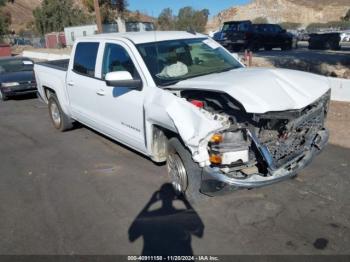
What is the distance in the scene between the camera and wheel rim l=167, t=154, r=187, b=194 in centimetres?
443

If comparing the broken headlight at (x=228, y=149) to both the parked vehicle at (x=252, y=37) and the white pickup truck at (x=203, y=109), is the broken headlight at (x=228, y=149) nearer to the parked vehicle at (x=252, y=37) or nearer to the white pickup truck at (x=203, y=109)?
the white pickup truck at (x=203, y=109)

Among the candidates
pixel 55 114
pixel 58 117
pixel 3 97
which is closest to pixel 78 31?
pixel 3 97

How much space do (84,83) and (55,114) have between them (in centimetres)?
220

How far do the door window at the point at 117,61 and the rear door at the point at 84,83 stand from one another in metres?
0.29

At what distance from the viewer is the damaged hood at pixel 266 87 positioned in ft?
12.7

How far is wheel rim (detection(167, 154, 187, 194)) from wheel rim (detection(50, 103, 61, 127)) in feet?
13.0

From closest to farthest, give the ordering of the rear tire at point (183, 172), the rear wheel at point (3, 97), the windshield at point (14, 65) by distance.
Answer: the rear tire at point (183, 172)
the rear wheel at point (3, 97)
the windshield at point (14, 65)

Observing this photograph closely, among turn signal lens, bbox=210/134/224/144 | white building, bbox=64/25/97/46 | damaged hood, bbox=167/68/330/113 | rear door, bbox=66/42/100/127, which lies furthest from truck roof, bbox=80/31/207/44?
white building, bbox=64/25/97/46

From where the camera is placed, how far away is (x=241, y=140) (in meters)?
3.94

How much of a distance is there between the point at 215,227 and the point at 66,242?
1.54 meters

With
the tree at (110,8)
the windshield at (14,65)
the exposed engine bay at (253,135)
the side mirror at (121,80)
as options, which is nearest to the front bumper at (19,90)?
the windshield at (14,65)

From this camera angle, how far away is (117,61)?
5453mm

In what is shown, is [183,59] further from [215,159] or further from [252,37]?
[252,37]

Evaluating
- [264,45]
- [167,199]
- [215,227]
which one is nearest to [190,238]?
[215,227]
